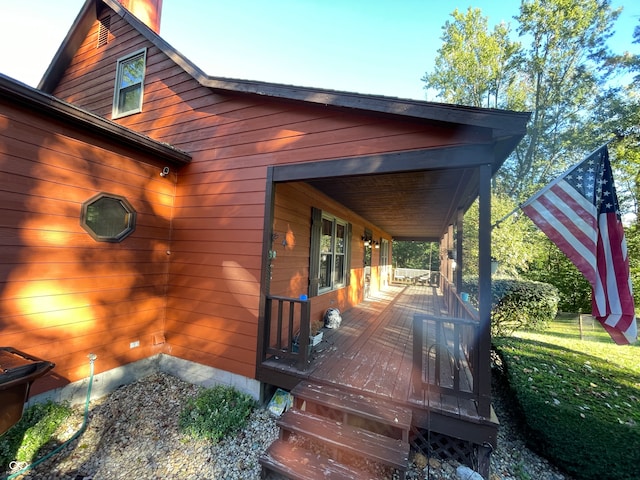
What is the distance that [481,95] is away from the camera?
15.2 m

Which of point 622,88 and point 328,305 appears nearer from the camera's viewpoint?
point 328,305

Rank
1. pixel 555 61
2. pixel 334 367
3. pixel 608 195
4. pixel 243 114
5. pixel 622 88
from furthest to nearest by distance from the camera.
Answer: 1. pixel 555 61
2. pixel 622 88
3. pixel 243 114
4. pixel 334 367
5. pixel 608 195

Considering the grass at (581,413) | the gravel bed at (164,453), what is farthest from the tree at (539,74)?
the gravel bed at (164,453)

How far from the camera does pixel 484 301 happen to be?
253 centimetres

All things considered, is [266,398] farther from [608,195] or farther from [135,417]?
[608,195]

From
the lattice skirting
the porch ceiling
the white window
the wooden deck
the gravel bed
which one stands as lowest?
the gravel bed

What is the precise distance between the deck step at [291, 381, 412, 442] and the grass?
1439 mm

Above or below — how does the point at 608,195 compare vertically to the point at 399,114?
below

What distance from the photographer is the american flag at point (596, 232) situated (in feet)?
7.73

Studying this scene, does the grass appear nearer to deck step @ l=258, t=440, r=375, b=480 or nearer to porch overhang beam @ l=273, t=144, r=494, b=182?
deck step @ l=258, t=440, r=375, b=480

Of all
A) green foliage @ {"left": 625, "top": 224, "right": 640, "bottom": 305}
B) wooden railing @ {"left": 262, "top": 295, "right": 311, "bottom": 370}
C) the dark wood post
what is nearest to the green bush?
the dark wood post

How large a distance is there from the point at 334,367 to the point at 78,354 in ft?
10.3

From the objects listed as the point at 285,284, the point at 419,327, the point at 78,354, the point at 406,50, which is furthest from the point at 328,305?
the point at 406,50

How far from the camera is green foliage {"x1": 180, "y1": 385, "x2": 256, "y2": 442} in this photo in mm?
2869
